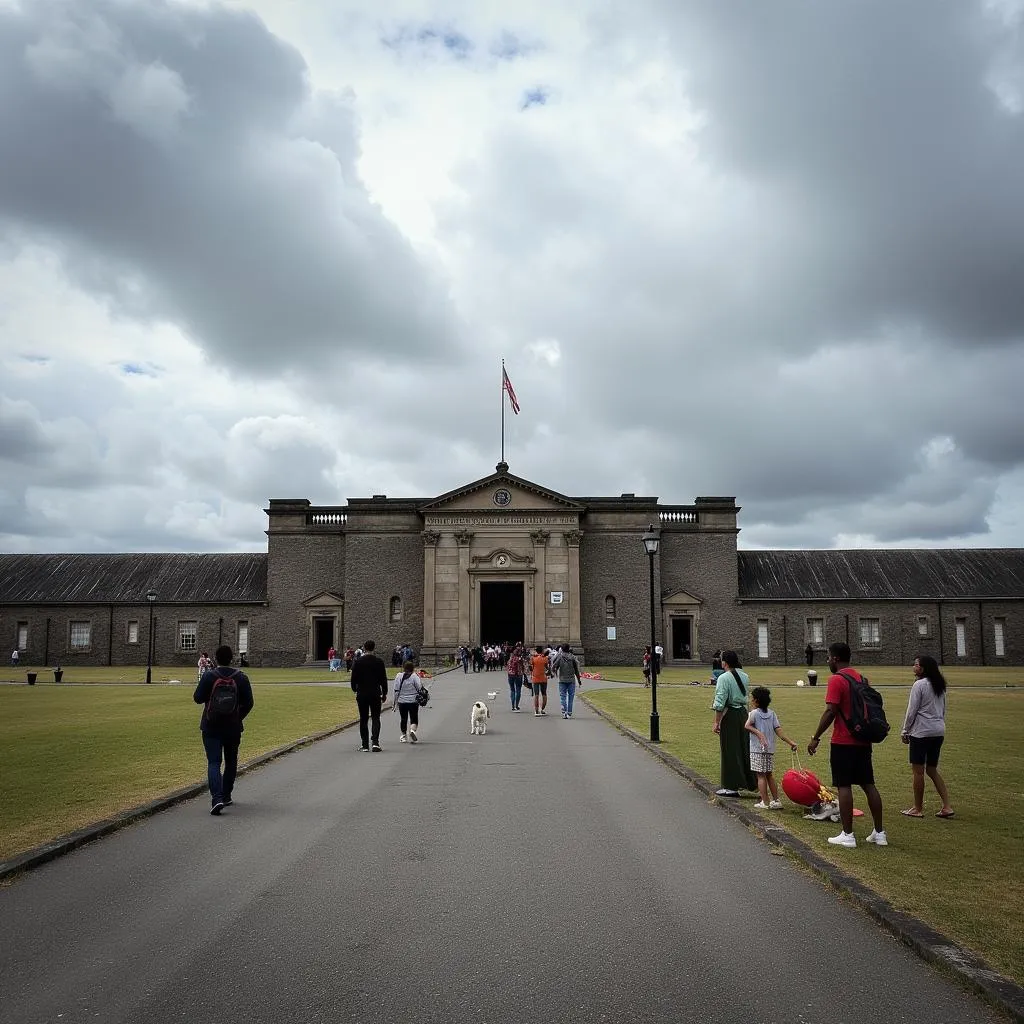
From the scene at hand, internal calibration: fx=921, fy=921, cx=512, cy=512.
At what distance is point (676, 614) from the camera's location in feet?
184

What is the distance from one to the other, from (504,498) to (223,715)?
44.0m

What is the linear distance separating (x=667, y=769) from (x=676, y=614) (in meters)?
42.8

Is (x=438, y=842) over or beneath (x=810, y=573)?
beneath

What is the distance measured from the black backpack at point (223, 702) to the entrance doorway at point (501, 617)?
1914 inches

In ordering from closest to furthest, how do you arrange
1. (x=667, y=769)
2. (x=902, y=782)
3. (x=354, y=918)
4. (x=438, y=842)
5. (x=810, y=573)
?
(x=354, y=918) → (x=438, y=842) → (x=902, y=782) → (x=667, y=769) → (x=810, y=573)

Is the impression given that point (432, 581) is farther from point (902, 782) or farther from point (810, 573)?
point (902, 782)

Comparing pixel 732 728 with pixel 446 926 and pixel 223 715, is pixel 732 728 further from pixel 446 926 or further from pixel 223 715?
pixel 223 715

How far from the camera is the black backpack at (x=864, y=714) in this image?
852cm

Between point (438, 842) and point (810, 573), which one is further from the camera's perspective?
point (810, 573)

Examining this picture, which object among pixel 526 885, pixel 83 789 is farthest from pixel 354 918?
pixel 83 789

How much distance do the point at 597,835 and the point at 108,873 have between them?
451 centimetres

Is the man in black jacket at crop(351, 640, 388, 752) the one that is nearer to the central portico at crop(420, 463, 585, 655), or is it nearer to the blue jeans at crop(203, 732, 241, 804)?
the blue jeans at crop(203, 732, 241, 804)

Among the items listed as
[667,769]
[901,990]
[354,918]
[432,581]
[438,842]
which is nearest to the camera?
[901,990]

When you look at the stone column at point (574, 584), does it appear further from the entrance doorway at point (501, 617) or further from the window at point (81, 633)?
the window at point (81, 633)
